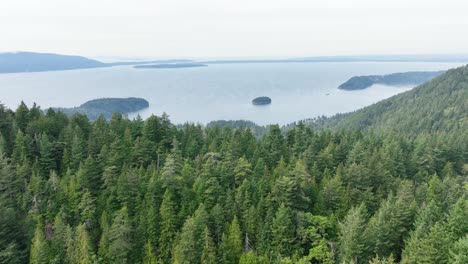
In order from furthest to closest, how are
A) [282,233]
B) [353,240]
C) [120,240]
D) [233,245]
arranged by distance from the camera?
1. [120,240]
2. [233,245]
3. [282,233]
4. [353,240]

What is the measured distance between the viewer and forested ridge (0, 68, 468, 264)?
33.5 m

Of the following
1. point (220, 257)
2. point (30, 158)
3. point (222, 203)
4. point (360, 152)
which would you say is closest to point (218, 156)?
point (222, 203)

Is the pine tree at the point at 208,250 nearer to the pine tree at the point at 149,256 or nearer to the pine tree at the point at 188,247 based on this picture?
the pine tree at the point at 188,247

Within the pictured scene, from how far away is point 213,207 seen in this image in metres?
39.4

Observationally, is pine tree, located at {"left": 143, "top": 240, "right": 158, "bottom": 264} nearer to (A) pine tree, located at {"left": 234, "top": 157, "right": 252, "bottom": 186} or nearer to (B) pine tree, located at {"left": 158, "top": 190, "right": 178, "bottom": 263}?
(B) pine tree, located at {"left": 158, "top": 190, "right": 178, "bottom": 263}

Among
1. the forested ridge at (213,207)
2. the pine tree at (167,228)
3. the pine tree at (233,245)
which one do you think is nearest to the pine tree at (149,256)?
the forested ridge at (213,207)

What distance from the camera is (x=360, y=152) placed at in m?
55.2

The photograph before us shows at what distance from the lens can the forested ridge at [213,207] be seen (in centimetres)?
3353

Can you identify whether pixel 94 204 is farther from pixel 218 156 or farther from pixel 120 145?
pixel 218 156

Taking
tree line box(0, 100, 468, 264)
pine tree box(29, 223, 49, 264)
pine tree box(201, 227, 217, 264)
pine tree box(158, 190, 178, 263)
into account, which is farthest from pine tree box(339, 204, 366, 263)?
pine tree box(29, 223, 49, 264)

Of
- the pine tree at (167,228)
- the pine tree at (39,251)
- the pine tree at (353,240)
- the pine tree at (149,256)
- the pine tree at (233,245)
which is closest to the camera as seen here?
the pine tree at (353,240)

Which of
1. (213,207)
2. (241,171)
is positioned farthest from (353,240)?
(241,171)

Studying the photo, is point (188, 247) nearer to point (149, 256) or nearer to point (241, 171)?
point (149, 256)

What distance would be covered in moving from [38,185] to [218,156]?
23.0 metres
